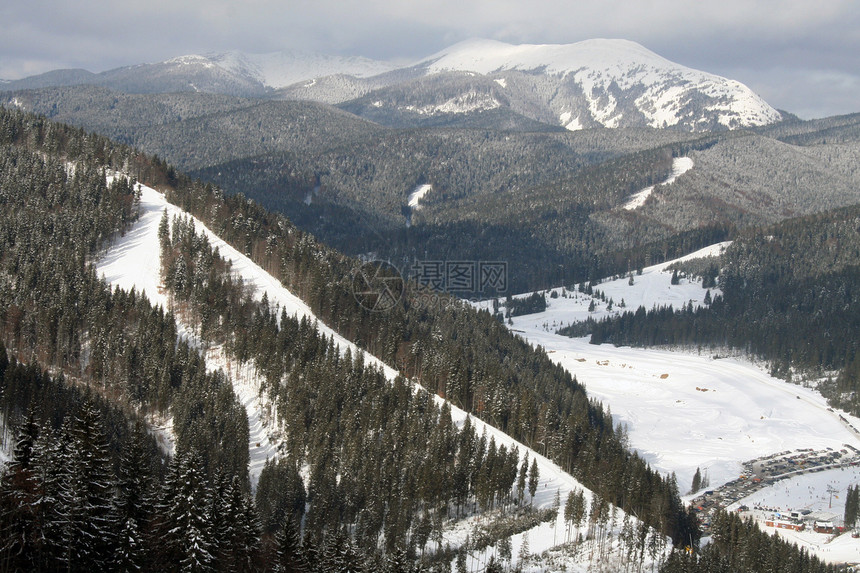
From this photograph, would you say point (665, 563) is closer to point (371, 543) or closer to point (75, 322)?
point (371, 543)

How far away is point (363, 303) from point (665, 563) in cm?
8389

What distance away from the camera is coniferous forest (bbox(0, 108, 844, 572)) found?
173 feet

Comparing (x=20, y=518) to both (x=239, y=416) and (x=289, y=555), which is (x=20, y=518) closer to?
(x=289, y=555)

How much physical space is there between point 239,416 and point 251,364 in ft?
55.2

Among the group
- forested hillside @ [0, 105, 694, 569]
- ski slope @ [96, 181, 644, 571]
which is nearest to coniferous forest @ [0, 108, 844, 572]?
forested hillside @ [0, 105, 694, 569]

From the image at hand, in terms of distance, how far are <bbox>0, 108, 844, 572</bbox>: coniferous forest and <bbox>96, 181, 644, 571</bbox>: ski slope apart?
2.40 meters

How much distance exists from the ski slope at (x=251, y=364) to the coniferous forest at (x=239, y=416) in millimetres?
2401

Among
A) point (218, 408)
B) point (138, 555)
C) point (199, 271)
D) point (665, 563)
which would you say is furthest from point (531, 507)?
point (199, 271)

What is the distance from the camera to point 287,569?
189 feet

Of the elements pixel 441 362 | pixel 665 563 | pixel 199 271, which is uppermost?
pixel 199 271

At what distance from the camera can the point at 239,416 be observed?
397ft

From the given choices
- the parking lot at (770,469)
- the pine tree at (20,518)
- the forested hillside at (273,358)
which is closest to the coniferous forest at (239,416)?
the pine tree at (20,518)

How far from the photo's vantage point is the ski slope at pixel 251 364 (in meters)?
101

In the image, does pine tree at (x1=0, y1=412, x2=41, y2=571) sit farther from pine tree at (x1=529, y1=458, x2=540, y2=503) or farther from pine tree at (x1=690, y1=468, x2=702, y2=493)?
pine tree at (x1=690, y1=468, x2=702, y2=493)
